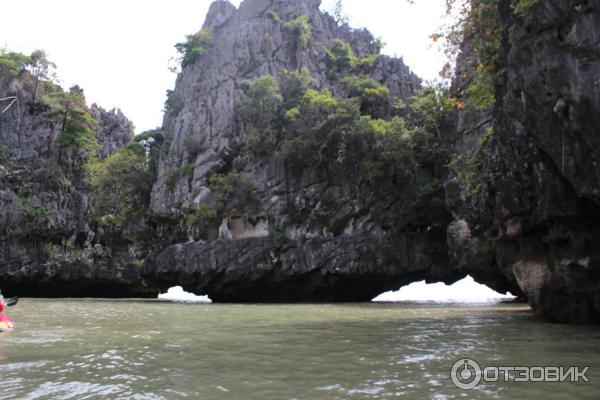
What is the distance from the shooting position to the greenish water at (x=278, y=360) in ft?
14.2

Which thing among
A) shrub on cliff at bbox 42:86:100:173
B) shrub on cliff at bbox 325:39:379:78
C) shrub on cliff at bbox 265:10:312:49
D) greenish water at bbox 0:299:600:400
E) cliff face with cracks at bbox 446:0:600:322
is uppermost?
shrub on cliff at bbox 265:10:312:49

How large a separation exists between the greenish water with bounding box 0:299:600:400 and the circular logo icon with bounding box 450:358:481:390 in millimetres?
92

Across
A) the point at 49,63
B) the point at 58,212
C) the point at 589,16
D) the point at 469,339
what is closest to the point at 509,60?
the point at 589,16

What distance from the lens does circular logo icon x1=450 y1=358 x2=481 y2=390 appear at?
180 inches

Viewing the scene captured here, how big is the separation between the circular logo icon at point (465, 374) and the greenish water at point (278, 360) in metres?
0.09

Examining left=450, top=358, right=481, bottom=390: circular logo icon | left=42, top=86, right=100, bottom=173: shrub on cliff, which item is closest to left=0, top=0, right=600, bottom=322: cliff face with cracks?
left=42, top=86, right=100, bottom=173: shrub on cliff

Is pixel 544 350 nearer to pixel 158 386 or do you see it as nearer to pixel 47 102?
pixel 158 386

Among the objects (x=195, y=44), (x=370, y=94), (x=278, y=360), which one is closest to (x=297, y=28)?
(x=195, y=44)

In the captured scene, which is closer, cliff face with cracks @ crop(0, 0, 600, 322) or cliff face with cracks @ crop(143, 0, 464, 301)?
cliff face with cracks @ crop(0, 0, 600, 322)

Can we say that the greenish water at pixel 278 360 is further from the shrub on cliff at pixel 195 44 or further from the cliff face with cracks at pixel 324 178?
the shrub on cliff at pixel 195 44

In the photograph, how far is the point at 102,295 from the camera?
113ft

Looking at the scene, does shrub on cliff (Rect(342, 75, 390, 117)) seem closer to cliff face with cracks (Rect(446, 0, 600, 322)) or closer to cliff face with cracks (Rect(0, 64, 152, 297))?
cliff face with cracks (Rect(446, 0, 600, 322))

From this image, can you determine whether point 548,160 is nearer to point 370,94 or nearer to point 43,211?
point 370,94

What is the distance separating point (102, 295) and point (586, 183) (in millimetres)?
32525
